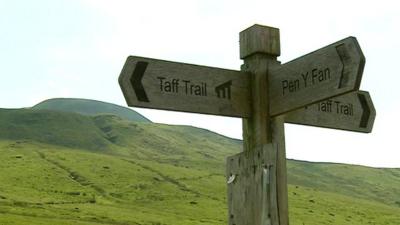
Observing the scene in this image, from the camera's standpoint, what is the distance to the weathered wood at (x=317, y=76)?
4879 mm

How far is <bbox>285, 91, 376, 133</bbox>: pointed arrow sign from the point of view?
592 cm

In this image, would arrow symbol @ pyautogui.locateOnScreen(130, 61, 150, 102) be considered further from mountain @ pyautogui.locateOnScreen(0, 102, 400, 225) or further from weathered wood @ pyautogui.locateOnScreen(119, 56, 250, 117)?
mountain @ pyautogui.locateOnScreen(0, 102, 400, 225)

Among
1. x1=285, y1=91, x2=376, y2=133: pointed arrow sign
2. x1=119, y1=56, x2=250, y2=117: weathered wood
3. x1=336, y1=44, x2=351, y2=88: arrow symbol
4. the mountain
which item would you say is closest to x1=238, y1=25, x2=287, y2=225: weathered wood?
x1=119, y1=56, x2=250, y2=117: weathered wood

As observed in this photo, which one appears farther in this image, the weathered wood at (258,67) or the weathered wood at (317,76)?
the weathered wood at (258,67)

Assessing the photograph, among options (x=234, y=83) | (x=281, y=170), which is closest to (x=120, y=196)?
(x=234, y=83)

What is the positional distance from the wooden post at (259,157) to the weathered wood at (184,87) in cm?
14

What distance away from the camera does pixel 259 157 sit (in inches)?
205

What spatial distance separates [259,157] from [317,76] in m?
0.91

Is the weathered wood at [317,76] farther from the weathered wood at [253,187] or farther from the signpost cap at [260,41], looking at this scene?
the weathered wood at [253,187]

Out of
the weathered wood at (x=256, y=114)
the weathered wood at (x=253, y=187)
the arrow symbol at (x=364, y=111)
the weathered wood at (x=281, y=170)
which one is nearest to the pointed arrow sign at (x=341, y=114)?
the arrow symbol at (x=364, y=111)

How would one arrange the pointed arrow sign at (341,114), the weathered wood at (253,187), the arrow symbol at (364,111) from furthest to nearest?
the arrow symbol at (364,111)
the pointed arrow sign at (341,114)
the weathered wood at (253,187)

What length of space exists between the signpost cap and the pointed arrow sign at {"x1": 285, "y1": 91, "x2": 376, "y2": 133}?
0.68 meters

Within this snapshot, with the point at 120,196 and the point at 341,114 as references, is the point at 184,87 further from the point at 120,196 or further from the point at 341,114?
the point at 120,196

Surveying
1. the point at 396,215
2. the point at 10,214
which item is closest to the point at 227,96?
the point at 10,214
